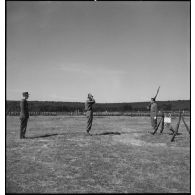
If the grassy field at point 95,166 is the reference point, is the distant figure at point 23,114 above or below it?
above

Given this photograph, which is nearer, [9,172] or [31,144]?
[9,172]

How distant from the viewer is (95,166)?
885 centimetres

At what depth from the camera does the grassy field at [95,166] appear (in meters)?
7.09

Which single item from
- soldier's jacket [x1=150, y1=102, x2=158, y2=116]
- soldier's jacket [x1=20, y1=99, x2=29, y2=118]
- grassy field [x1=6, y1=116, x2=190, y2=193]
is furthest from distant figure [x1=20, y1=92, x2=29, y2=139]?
soldier's jacket [x1=150, y1=102, x2=158, y2=116]

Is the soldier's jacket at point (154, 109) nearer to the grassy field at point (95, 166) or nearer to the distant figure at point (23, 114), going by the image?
the grassy field at point (95, 166)

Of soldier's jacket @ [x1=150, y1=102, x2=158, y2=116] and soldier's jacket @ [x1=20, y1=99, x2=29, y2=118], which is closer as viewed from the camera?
soldier's jacket @ [x1=20, y1=99, x2=29, y2=118]

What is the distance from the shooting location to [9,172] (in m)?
8.07

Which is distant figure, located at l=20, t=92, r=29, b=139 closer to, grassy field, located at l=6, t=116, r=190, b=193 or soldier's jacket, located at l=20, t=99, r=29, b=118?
soldier's jacket, located at l=20, t=99, r=29, b=118

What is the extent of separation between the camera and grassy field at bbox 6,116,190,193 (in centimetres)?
709

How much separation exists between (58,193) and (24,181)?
4.13 ft

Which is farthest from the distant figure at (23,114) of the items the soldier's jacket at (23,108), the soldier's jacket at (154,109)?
the soldier's jacket at (154,109)
